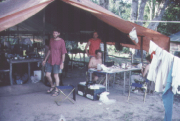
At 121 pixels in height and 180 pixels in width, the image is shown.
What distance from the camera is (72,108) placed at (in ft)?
13.4

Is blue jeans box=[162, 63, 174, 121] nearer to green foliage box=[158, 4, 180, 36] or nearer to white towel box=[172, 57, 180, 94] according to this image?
white towel box=[172, 57, 180, 94]

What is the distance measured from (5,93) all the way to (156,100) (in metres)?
4.20

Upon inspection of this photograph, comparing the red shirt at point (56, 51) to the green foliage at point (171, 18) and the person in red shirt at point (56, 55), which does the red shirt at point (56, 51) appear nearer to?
the person in red shirt at point (56, 55)

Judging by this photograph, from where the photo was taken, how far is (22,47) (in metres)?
7.16

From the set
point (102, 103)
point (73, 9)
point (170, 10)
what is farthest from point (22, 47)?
point (170, 10)

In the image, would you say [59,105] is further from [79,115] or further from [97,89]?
[97,89]

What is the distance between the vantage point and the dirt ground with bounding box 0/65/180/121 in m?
3.64

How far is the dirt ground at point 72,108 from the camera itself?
364 centimetres

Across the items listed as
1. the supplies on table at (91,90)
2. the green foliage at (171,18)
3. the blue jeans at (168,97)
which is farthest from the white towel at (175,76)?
the green foliage at (171,18)

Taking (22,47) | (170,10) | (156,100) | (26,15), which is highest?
(170,10)

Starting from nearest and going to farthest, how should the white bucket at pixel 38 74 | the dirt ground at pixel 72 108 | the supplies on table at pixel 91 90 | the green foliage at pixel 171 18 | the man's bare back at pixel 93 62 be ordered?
1. the dirt ground at pixel 72 108
2. the supplies on table at pixel 91 90
3. the man's bare back at pixel 93 62
4. the white bucket at pixel 38 74
5. the green foliage at pixel 171 18

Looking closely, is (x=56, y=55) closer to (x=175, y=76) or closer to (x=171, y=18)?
(x=175, y=76)

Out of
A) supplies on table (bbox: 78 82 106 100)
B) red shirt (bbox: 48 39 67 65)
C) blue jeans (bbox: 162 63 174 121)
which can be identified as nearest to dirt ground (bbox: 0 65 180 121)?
supplies on table (bbox: 78 82 106 100)

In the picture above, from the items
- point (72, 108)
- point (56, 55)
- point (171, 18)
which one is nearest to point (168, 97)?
point (72, 108)
